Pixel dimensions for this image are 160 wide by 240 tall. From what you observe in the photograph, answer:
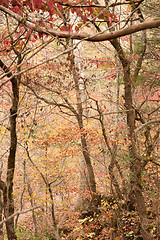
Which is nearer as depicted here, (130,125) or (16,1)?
(16,1)

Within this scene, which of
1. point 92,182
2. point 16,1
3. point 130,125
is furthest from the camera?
point 92,182

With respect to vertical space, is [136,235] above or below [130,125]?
below

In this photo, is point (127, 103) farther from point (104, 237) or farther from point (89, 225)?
point (89, 225)

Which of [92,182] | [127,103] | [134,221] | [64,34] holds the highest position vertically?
[127,103]

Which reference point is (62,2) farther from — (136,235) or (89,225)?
(89,225)

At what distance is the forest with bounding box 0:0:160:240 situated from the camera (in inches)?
98.9

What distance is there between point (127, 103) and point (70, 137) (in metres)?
3.58

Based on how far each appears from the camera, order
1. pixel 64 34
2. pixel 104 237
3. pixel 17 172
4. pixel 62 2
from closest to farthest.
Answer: pixel 64 34 < pixel 62 2 < pixel 104 237 < pixel 17 172

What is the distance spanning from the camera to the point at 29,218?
38.8 ft

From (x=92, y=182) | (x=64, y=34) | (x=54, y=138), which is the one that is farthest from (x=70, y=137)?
(x=64, y=34)

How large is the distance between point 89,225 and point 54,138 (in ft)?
11.8

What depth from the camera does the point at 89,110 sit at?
24.8 feet

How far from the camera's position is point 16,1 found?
96.1 inches

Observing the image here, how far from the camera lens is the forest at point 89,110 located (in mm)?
2512
